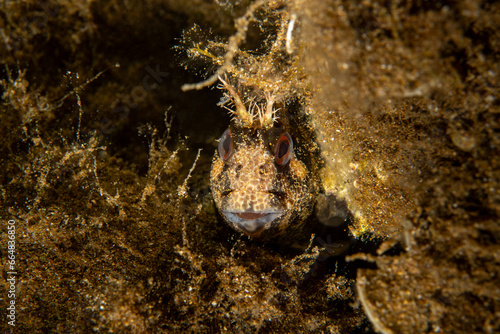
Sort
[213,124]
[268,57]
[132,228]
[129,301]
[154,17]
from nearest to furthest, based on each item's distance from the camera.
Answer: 1. [129,301]
2. [268,57]
3. [132,228]
4. [154,17]
5. [213,124]

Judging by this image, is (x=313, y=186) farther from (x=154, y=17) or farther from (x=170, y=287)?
(x=154, y=17)

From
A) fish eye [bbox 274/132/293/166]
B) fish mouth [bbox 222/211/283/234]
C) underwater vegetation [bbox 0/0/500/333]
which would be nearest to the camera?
underwater vegetation [bbox 0/0/500/333]

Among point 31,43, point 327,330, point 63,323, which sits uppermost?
point 31,43

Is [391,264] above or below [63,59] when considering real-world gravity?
below

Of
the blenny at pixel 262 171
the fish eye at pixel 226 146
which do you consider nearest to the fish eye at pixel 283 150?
the blenny at pixel 262 171

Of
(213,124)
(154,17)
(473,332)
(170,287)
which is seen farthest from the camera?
(213,124)

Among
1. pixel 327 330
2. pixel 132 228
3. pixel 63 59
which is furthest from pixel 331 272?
pixel 63 59

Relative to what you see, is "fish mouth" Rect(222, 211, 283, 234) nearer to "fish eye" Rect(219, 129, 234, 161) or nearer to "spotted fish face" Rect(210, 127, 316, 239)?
"spotted fish face" Rect(210, 127, 316, 239)

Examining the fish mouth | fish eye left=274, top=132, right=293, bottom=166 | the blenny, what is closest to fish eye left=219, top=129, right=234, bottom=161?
the blenny
